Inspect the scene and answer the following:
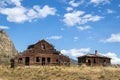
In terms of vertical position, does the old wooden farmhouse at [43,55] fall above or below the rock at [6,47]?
below

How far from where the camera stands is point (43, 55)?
252 ft

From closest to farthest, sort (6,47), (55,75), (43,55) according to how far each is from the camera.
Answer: (55,75), (43,55), (6,47)

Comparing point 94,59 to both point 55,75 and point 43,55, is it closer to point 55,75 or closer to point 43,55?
point 43,55

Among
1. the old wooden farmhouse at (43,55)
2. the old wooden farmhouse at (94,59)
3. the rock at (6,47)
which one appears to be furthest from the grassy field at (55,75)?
the rock at (6,47)

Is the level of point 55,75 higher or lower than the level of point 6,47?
lower

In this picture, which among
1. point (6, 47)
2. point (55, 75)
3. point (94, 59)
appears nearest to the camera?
point (55, 75)

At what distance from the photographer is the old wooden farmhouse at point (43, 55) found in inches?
2940

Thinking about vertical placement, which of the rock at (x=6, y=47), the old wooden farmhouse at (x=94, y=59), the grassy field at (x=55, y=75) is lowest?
the grassy field at (x=55, y=75)

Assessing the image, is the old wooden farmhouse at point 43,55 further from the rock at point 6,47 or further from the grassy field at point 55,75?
the rock at point 6,47

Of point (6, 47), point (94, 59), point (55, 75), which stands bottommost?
point (55, 75)

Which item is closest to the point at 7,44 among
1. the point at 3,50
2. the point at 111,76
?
the point at 3,50

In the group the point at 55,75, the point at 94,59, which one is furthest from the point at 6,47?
the point at 55,75

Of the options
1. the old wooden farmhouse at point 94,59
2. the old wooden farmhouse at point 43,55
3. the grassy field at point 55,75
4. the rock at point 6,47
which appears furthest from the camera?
the rock at point 6,47

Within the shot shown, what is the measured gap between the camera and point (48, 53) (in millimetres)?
77375
